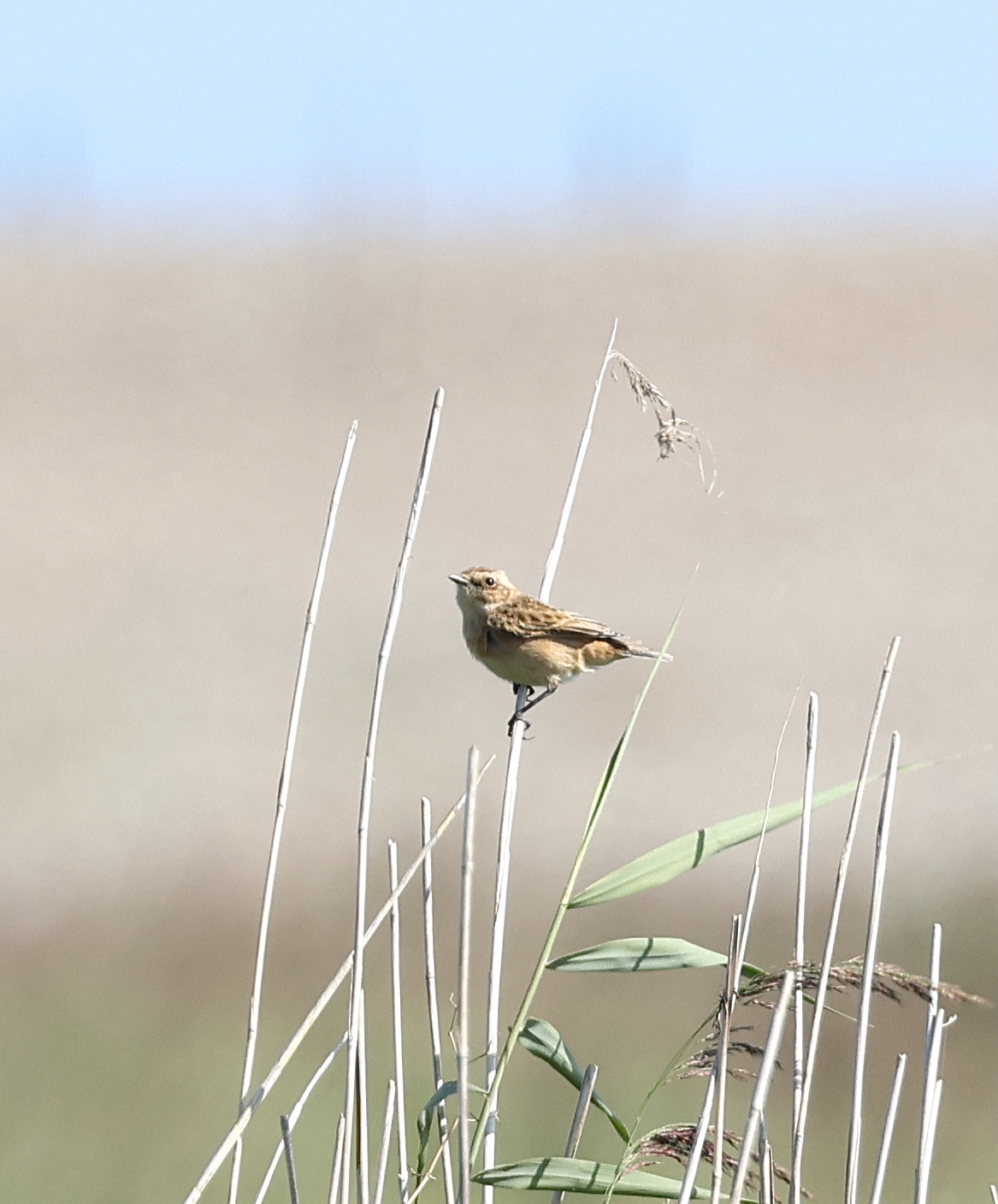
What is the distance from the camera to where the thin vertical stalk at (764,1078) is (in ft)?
9.26

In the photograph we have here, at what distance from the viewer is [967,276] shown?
25922mm

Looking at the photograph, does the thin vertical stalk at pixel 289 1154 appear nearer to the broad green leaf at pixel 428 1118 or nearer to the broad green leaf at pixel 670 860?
the broad green leaf at pixel 428 1118

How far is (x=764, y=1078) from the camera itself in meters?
2.91

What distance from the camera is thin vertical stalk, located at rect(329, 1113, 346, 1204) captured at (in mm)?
3320

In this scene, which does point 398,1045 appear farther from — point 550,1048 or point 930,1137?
point 930,1137

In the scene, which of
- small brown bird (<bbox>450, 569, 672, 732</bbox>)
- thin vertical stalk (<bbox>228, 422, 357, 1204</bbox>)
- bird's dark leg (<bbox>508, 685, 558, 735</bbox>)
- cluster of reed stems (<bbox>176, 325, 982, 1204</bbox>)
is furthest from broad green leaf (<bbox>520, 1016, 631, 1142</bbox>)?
small brown bird (<bbox>450, 569, 672, 732</bbox>)

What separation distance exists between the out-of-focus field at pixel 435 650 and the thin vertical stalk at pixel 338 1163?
65.6 inches

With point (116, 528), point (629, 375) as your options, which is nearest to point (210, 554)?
point (116, 528)

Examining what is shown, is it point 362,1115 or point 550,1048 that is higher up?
point 550,1048

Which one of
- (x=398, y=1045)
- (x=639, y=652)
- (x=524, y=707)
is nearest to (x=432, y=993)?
(x=398, y=1045)

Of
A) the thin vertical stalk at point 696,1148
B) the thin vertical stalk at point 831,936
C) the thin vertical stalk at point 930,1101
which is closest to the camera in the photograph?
the thin vertical stalk at point 696,1148

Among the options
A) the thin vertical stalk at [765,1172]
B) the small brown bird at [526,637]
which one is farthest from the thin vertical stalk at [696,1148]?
the small brown bird at [526,637]

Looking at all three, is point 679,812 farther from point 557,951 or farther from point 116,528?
point 116,528

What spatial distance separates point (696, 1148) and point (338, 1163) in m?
0.68
